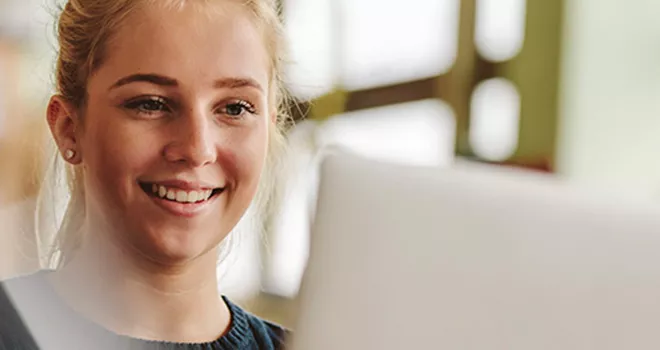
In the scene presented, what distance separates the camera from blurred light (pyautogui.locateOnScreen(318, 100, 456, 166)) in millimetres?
1370

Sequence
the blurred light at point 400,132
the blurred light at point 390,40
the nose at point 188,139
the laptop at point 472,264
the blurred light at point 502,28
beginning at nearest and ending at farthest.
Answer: the laptop at point 472,264
the nose at point 188,139
the blurred light at point 400,132
the blurred light at point 390,40
the blurred light at point 502,28

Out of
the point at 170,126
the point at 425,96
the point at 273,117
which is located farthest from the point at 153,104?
the point at 425,96

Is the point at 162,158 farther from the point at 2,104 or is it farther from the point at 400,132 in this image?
the point at 400,132

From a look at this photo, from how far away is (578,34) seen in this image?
2410 mm

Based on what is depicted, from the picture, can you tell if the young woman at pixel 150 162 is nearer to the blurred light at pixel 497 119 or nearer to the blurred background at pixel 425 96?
the blurred background at pixel 425 96

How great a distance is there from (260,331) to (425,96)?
1.22 m

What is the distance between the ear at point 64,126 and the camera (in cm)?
88

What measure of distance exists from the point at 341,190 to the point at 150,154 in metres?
0.19

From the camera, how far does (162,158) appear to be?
869 millimetres

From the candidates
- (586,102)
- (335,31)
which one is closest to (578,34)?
(586,102)

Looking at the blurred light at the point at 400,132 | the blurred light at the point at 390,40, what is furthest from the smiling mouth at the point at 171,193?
the blurred light at the point at 390,40

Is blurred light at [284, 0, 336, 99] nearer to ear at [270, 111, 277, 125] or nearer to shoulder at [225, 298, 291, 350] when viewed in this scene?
ear at [270, 111, 277, 125]

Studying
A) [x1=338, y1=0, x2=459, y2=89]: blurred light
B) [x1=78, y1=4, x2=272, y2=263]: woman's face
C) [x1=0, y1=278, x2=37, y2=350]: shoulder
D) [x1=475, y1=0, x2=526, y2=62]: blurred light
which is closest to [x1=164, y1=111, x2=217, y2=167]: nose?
[x1=78, y1=4, x2=272, y2=263]: woman's face

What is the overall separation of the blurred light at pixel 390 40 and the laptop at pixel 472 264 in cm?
Answer: 54
